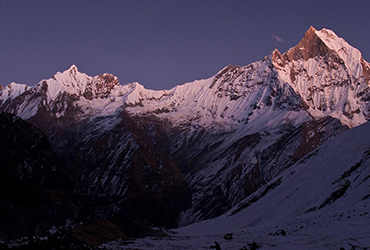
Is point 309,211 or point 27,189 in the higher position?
point 27,189

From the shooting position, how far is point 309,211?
298ft

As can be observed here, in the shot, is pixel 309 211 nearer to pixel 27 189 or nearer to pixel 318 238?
pixel 318 238

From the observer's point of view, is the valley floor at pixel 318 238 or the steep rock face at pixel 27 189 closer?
the valley floor at pixel 318 238

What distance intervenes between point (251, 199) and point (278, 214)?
101ft

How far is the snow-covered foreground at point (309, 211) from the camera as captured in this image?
2099 inches

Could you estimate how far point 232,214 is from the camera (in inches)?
5157

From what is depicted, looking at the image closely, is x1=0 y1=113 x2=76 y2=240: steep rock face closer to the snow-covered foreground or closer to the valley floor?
the snow-covered foreground

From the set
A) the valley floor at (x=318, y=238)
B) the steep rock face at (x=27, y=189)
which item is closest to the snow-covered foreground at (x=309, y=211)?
the valley floor at (x=318, y=238)

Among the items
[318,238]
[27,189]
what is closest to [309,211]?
[318,238]

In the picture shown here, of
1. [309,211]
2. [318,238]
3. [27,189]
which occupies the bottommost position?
[309,211]

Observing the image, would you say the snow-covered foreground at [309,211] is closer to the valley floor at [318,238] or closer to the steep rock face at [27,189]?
the valley floor at [318,238]

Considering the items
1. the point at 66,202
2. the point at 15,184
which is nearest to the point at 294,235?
the point at 15,184

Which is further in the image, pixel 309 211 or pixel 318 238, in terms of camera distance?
pixel 309 211

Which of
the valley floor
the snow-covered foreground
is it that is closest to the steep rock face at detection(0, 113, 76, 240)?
the snow-covered foreground
